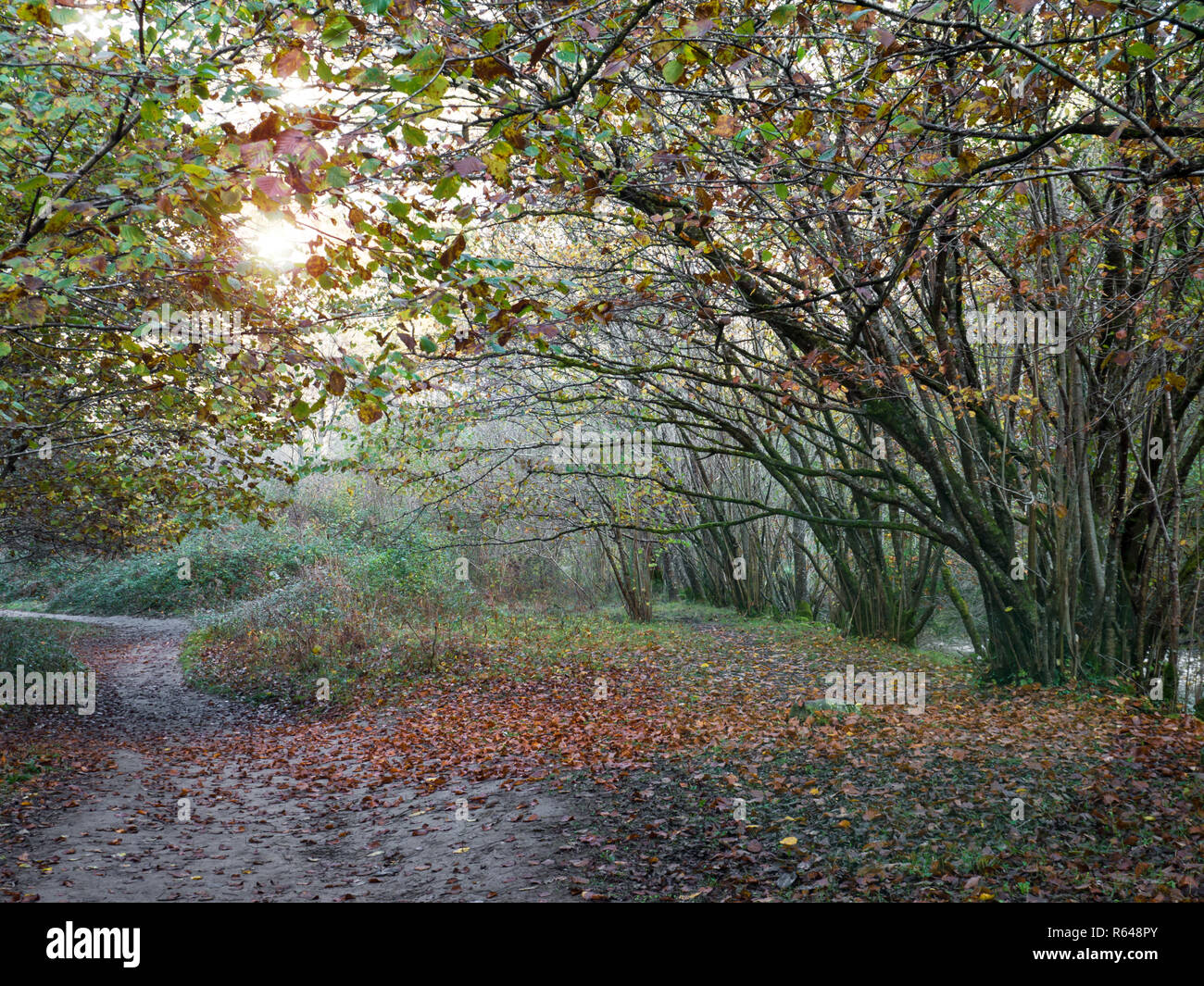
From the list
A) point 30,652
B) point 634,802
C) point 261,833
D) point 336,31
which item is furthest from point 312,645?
point 336,31

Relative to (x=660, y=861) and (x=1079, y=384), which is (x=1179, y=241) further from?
(x=660, y=861)

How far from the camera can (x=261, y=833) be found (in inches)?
253

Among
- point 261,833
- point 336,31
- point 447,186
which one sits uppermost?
point 336,31

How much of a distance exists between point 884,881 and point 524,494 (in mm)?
11586

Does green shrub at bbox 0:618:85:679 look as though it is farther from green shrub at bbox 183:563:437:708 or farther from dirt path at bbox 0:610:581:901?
dirt path at bbox 0:610:581:901

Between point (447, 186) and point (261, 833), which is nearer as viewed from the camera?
point (447, 186)

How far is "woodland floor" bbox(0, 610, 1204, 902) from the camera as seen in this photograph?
457 centimetres

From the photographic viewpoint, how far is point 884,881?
430 centimetres

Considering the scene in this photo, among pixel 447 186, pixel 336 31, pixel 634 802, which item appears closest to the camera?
pixel 336 31

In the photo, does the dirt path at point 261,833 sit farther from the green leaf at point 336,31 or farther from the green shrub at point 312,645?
the green leaf at point 336,31

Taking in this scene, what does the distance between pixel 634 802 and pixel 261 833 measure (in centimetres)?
307

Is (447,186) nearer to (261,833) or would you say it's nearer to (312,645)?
(261,833)

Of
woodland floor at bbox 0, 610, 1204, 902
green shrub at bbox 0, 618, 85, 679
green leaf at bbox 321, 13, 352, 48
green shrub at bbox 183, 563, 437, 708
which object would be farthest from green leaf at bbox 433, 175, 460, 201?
green shrub at bbox 0, 618, 85, 679
